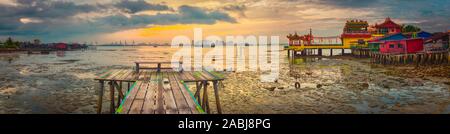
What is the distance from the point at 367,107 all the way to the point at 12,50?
350 feet

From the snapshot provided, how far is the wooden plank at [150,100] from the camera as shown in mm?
7529

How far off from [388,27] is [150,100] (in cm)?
6557

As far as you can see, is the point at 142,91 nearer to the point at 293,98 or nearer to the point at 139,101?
the point at 139,101

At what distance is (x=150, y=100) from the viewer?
866cm

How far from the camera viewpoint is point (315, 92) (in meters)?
18.8

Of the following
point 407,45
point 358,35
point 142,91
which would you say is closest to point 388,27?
point 358,35

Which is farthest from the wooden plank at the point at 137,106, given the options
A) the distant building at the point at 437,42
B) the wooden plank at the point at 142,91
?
the distant building at the point at 437,42

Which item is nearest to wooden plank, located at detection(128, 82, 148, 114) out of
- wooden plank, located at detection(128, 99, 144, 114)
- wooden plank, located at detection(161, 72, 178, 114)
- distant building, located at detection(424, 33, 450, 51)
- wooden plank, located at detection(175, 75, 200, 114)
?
wooden plank, located at detection(128, 99, 144, 114)

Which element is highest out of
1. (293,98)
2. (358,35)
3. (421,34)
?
(358,35)

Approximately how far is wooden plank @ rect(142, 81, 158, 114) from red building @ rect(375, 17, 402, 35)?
62.9 metres

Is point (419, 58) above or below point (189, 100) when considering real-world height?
above

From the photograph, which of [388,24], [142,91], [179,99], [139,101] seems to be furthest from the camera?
[388,24]

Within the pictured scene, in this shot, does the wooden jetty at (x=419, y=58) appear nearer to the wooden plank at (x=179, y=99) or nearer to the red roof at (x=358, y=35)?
the red roof at (x=358, y=35)
